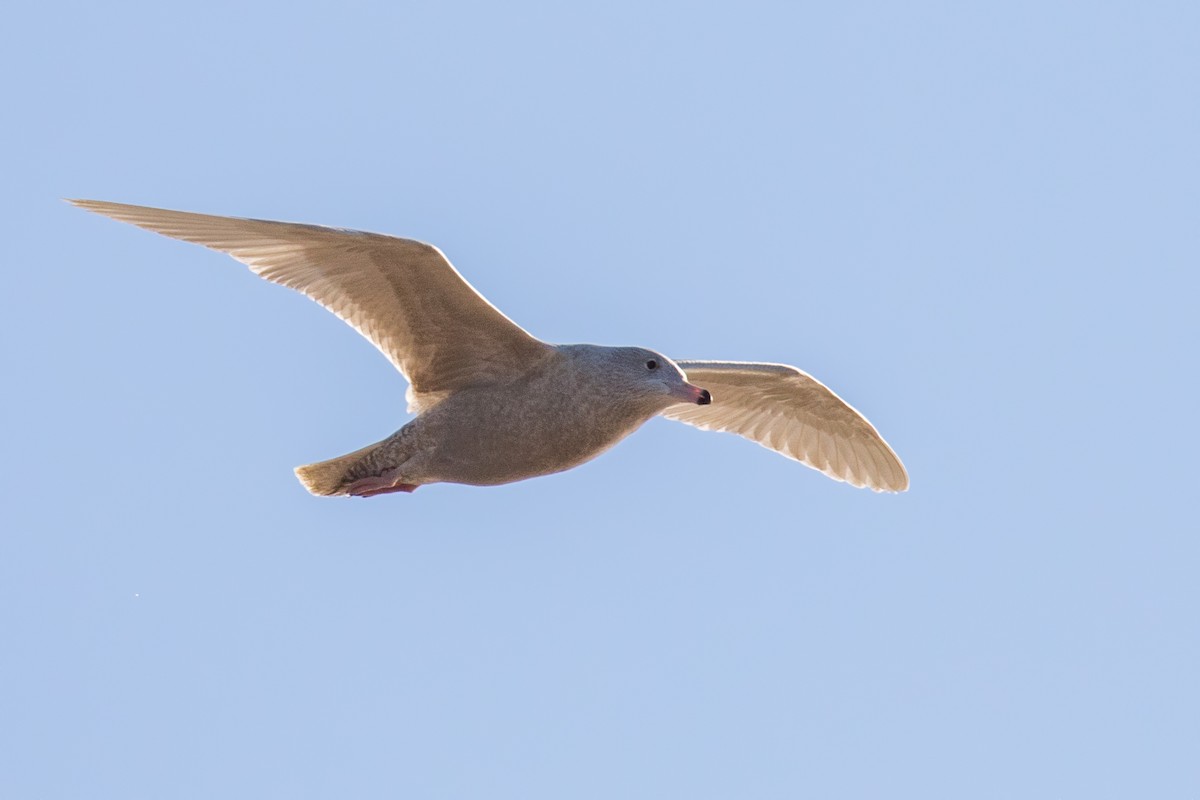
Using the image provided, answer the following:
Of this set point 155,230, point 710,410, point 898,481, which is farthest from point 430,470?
point 898,481

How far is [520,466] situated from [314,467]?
5.54ft

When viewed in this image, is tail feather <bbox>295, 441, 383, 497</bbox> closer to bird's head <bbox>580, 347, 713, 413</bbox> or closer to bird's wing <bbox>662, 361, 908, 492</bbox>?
bird's head <bbox>580, 347, 713, 413</bbox>

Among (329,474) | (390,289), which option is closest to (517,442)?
(390,289)

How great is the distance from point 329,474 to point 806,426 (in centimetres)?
436

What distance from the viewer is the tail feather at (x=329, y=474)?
11.2 metres

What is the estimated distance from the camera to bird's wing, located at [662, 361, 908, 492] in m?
13.0

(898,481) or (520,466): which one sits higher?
(898,481)

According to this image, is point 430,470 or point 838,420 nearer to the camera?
point 430,470

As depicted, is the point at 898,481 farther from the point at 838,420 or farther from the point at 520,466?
the point at 520,466

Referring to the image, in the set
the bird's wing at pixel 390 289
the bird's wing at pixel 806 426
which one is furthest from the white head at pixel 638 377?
the bird's wing at pixel 806 426

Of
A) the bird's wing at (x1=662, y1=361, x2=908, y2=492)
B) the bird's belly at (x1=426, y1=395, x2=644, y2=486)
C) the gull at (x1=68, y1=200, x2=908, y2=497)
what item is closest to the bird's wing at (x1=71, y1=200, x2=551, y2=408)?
the gull at (x1=68, y1=200, x2=908, y2=497)

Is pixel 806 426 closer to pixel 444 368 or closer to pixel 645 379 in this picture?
pixel 645 379

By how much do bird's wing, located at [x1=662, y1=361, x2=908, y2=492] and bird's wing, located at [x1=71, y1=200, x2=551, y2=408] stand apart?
269 cm

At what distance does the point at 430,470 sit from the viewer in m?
10.8
